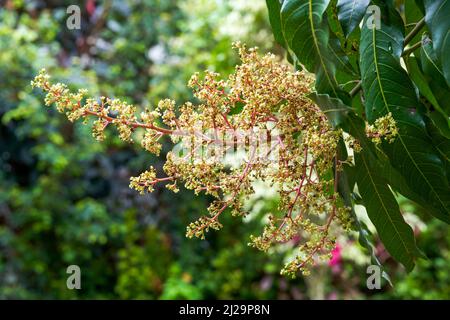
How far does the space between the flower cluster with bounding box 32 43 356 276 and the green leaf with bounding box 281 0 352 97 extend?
3cm

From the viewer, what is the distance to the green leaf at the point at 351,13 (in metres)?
0.80

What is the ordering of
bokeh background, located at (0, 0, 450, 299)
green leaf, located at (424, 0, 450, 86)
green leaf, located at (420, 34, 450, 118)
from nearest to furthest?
green leaf, located at (424, 0, 450, 86) → green leaf, located at (420, 34, 450, 118) → bokeh background, located at (0, 0, 450, 299)

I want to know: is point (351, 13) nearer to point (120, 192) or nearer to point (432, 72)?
point (432, 72)

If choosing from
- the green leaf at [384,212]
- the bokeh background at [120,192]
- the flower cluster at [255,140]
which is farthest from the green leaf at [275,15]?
the bokeh background at [120,192]

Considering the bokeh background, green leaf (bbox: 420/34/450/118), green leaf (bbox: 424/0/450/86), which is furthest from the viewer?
the bokeh background

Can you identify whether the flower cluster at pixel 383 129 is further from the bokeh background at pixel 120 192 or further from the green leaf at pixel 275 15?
the bokeh background at pixel 120 192

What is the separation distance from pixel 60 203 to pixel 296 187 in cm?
361

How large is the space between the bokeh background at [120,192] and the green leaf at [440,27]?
120 inches

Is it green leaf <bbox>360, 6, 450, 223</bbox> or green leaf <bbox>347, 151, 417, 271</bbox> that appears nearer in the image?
green leaf <bbox>360, 6, 450, 223</bbox>

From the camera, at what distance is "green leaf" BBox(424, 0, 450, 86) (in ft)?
2.49

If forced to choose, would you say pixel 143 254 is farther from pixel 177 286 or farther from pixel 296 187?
pixel 296 187

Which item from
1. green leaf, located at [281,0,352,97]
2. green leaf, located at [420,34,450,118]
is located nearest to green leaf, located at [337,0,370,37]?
green leaf, located at [281,0,352,97]

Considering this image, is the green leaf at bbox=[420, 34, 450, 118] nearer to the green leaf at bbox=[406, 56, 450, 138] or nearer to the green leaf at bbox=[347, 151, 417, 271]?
the green leaf at bbox=[406, 56, 450, 138]

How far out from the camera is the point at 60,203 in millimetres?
4215
